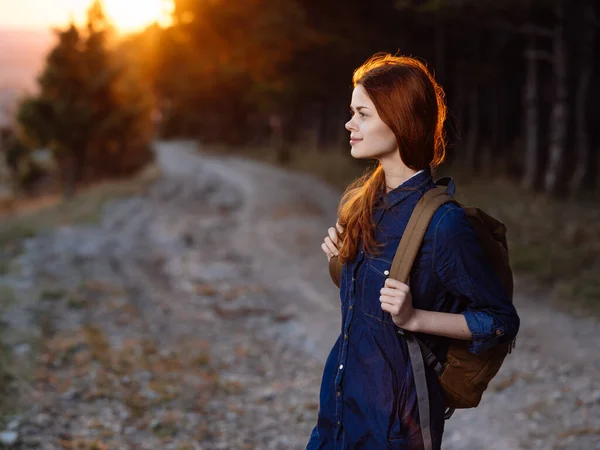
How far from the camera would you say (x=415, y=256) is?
2.06 meters

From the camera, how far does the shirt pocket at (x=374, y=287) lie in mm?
2193

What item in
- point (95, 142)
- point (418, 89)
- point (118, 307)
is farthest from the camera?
point (95, 142)

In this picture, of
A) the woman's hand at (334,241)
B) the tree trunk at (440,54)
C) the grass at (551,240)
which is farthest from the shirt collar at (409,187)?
the tree trunk at (440,54)

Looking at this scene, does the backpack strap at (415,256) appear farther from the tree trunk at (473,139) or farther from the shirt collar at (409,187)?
the tree trunk at (473,139)

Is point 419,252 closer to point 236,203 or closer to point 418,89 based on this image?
point 418,89

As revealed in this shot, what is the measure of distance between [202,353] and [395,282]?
19.0 ft

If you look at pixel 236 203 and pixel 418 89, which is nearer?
pixel 418 89

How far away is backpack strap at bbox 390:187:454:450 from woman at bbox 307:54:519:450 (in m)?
0.03

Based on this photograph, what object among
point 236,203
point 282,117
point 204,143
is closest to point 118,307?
point 236,203

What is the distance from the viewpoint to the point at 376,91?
2107mm

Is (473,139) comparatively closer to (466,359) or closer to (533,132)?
(533,132)

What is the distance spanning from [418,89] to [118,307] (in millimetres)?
7676

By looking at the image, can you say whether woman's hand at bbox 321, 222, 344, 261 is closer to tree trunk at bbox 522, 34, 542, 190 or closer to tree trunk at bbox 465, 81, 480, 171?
tree trunk at bbox 522, 34, 542, 190

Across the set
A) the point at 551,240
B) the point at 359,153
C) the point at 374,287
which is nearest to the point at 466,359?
the point at 374,287
